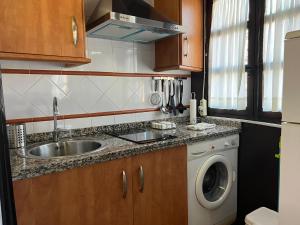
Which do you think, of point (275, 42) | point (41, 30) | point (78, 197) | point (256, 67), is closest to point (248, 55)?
point (256, 67)

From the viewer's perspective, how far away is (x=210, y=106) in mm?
2271

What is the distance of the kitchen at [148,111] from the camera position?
109cm

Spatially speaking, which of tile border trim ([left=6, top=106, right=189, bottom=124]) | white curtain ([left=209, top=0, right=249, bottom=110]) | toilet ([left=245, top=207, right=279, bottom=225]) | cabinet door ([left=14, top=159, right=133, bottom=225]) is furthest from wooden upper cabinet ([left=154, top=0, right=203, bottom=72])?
toilet ([left=245, top=207, right=279, bottom=225])

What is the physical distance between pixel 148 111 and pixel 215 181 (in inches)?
33.8

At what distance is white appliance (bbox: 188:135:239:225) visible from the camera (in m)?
1.63

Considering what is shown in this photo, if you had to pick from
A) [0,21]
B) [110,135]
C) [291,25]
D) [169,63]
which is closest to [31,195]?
[110,135]

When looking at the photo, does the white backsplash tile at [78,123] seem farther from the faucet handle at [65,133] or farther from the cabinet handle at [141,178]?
the cabinet handle at [141,178]

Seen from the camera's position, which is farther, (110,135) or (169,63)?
(169,63)

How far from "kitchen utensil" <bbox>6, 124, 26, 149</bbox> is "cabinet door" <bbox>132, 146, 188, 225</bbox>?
0.71 metres

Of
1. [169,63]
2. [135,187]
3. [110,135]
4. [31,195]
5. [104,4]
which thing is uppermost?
[104,4]

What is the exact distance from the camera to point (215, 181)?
193 centimetres

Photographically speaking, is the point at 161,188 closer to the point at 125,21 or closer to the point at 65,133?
the point at 65,133

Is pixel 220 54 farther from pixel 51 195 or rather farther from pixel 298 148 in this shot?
pixel 51 195

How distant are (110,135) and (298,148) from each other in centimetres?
121
